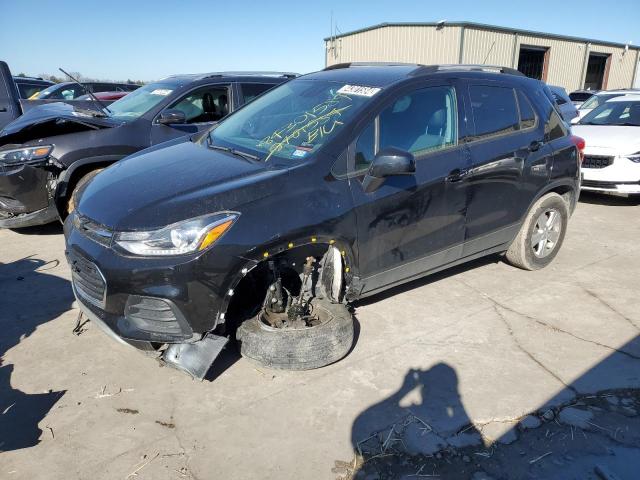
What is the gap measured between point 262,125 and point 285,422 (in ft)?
7.22

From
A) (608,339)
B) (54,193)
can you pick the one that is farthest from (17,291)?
(608,339)

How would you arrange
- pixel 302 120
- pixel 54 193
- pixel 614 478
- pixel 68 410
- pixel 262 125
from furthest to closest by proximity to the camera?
1. pixel 54 193
2. pixel 262 125
3. pixel 302 120
4. pixel 68 410
5. pixel 614 478

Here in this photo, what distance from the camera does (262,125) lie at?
147 inches

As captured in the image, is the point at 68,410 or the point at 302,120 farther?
the point at 302,120

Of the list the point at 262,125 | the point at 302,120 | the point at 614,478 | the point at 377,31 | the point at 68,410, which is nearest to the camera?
the point at 614,478

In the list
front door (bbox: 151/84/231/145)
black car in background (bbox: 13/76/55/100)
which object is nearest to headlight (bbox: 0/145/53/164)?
front door (bbox: 151/84/231/145)

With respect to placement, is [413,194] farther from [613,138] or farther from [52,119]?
[613,138]

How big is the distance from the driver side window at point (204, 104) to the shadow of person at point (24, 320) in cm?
234

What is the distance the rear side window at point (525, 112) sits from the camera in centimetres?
418

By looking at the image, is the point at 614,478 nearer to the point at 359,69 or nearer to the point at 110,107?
the point at 359,69

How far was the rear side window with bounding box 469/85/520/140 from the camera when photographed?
3824 mm

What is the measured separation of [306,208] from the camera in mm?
2869

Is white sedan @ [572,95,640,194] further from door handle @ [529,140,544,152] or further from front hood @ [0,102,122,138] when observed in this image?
front hood @ [0,102,122,138]

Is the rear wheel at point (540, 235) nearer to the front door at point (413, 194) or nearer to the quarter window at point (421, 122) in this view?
the front door at point (413, 194)
